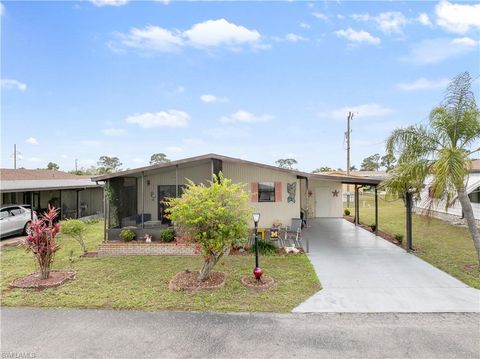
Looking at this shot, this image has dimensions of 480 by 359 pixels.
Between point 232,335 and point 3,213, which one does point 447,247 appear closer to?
point 232,335

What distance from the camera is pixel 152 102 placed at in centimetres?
2261

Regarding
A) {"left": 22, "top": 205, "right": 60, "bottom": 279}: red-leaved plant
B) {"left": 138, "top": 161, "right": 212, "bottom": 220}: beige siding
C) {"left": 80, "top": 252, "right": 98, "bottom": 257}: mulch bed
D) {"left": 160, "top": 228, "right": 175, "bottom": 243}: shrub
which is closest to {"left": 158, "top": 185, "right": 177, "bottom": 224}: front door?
{"left": 138, "top": 161, "right": 212, "bottom": 220}: beige siding

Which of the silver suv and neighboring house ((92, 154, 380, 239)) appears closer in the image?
neighboring house ((92, 154, 380, 239))

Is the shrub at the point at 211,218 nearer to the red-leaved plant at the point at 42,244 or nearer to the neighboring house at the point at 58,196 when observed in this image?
the red-leaved plant at the point at 42,244

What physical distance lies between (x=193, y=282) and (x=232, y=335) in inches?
93.0

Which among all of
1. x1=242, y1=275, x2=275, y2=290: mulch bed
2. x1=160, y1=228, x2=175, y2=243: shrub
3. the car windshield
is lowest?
x1=242, y1=275, x2=275, y2=290: mulch bed

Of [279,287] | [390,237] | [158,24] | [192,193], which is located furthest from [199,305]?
[158,24]

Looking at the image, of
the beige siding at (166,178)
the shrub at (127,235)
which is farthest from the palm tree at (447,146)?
the shrub at (127,235)

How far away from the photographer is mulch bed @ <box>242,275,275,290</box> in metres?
6.55

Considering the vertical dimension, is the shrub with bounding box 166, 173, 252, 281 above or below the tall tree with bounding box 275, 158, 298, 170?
below

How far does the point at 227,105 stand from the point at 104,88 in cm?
999

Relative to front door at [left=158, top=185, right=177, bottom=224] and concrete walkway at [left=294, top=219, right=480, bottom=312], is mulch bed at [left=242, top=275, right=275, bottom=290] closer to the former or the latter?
concrete walkway at [left=294, top=219, right=480, bottom=312]

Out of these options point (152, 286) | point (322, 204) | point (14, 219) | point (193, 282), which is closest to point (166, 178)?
point (14, 219)

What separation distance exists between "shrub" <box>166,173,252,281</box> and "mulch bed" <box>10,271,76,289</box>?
3078 millimetres
